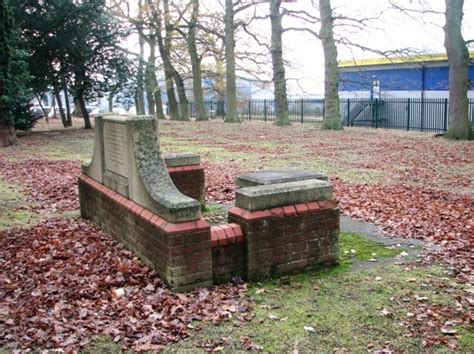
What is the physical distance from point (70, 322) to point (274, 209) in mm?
2205

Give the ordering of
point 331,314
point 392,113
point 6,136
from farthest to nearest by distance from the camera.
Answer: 1. point 392,113
2. point 6,136
3. point 331,314

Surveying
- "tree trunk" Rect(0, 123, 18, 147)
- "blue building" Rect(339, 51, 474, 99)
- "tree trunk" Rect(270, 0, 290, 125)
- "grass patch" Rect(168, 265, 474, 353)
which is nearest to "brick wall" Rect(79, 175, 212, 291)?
"grass patch" Rect(168, 265, 474, 353)

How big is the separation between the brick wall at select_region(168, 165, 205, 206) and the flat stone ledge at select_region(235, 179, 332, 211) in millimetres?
2486

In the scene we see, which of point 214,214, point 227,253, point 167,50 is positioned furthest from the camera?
point 167,50

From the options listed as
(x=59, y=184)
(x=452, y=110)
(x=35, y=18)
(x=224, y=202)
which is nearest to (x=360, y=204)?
(x=224, y=202)

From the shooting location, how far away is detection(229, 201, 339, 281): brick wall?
5.27 metres

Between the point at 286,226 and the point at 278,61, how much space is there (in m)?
22.8

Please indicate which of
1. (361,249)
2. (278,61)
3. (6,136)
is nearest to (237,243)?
(361,249)

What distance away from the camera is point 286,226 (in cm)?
540

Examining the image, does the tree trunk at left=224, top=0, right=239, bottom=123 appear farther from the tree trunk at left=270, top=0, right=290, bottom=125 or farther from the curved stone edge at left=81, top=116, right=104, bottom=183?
the curved stone edge at left=81, top=116, right=104, bottom=183

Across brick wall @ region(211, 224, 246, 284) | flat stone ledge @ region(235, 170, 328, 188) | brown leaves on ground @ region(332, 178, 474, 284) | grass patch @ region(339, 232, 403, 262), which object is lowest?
grass patch @ region(339, 232, 403, 262)

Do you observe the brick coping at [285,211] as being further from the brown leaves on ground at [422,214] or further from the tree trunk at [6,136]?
the tree trunk at [6,136]

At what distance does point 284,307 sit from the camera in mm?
4703

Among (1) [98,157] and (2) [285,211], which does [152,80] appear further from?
(2) [285,211]
